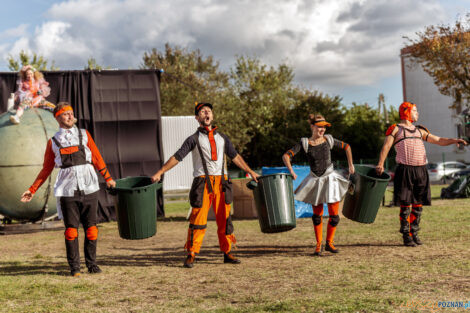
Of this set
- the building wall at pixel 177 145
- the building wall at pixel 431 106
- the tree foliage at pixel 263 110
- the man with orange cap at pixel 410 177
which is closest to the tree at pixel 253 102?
the tree foliage at pixel 263 110

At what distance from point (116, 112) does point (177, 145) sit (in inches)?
98.9

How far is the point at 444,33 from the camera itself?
97.6ft

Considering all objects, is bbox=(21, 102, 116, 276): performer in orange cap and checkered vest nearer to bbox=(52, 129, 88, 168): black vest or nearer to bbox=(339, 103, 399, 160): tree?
bbox=(52, 129, 88, 168): black vest

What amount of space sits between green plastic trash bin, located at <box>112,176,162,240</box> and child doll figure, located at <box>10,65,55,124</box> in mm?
6687

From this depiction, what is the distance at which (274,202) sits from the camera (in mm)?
7191

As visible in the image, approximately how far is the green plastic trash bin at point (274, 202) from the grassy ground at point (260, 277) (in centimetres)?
54

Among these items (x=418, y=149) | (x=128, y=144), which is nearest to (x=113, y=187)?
(x=418, y=149)

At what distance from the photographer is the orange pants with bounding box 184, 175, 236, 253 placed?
7.23 meters

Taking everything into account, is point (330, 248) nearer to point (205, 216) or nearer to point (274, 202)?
point (274, 202)

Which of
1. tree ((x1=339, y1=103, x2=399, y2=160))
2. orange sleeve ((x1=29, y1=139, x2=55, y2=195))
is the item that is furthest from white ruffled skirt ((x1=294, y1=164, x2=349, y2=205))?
tree ((x1=339, y1=103, x2=399, y2=160))

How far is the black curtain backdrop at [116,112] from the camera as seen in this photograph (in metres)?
15.4

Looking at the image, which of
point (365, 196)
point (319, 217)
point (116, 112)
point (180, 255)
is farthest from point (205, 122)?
point (116, 112)

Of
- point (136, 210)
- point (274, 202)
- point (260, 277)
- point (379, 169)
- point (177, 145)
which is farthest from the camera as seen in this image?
point (177, 145)

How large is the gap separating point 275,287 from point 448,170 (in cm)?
3156
